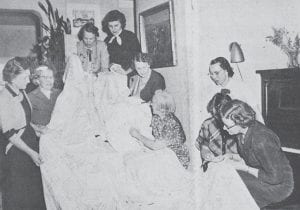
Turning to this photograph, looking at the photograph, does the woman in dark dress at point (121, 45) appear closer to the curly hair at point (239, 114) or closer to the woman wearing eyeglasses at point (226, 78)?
the woman wearing eyeglasses at point (226, 78)

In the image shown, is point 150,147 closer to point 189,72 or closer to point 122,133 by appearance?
point 122,133

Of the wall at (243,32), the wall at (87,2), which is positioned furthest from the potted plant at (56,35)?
the wall at (243,32)

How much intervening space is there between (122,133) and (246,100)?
0.76 metres

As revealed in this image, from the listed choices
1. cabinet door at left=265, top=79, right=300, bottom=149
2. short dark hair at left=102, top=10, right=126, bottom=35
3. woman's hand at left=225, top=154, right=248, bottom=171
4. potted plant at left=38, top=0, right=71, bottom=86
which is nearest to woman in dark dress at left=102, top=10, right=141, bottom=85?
short dark hair at left=102, top=10, right=126, bottom=35

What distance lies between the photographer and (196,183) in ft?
6.27

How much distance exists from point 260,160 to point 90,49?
43.4 inches

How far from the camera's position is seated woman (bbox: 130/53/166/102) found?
2016 mm

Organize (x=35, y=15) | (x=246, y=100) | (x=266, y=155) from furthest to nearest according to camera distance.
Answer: (x=246, y=100) → (x=35, y=15) → (x=266, y=155)

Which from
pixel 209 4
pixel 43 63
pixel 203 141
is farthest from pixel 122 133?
pixel 209 4

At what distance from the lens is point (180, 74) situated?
6.46 feet

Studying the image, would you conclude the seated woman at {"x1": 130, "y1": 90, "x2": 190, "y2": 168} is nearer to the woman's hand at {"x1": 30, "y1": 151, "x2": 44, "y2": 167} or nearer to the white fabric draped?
the white fabric draped

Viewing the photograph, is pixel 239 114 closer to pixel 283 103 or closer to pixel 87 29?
Result: pixel 283 103

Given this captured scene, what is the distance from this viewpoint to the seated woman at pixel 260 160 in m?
1.49

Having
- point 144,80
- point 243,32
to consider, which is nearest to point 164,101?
point 144,80
